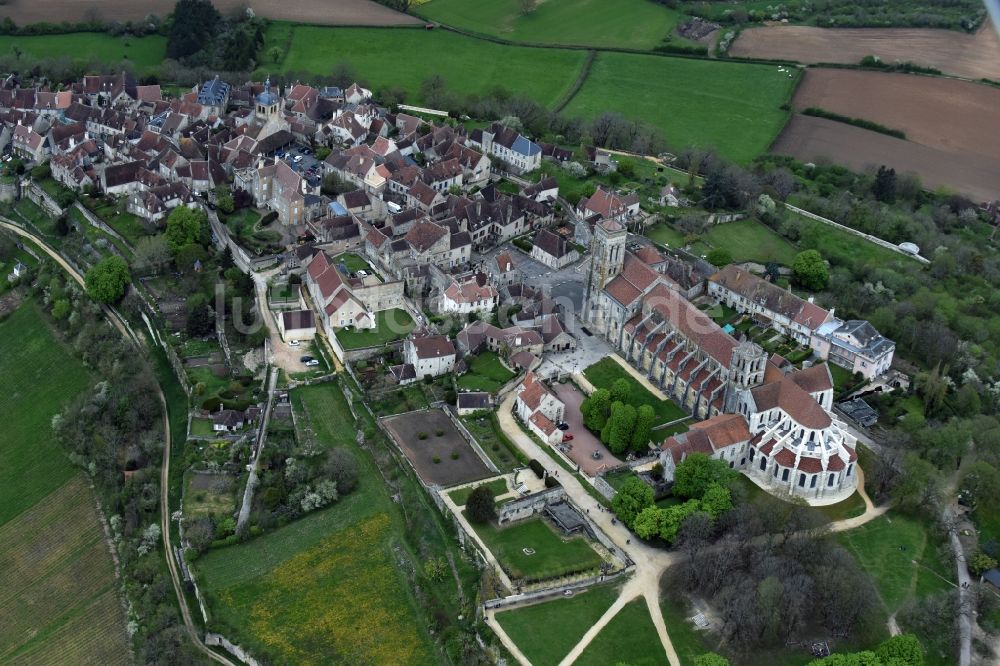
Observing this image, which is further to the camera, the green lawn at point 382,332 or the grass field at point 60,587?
the green lawn at point 382,332

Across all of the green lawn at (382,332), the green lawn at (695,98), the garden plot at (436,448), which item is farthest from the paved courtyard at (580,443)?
the green lawn at (695,98)

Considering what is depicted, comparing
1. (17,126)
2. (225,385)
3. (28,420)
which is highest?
(17,126)

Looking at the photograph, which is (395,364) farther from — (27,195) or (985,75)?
(985,75)

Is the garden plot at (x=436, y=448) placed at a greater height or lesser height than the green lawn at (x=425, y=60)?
lesser

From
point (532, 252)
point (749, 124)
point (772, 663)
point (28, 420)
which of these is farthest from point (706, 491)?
point (749, 124)

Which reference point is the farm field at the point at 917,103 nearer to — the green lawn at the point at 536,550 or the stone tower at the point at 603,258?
the stone tower at the point at 603,258

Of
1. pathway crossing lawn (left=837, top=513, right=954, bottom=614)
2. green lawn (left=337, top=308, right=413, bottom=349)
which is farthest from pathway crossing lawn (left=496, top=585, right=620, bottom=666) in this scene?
green lawn (left=337, top=308, right=413, bottom=349)
